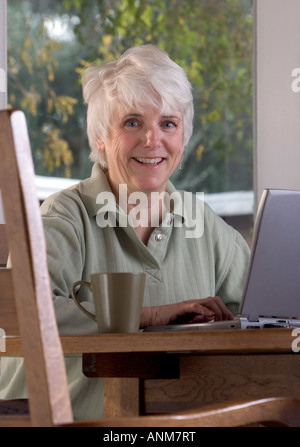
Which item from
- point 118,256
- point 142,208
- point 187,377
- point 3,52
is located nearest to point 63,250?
point 118,256

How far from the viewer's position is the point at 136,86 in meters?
2.25

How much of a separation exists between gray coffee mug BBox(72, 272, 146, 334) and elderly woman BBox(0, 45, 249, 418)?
57cm

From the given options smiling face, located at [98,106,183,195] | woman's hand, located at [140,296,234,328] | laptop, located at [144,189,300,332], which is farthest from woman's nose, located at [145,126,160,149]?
laptop, located at [144,189,300,332]

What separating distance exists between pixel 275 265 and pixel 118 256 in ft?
2.32

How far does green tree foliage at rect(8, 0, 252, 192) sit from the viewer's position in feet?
8.50

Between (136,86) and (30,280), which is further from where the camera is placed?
(136,86)

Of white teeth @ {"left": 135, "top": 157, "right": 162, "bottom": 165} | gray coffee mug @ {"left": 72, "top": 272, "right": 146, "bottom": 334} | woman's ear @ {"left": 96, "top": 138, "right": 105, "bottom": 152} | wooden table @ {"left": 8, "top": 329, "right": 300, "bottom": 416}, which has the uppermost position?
woman's ear @ {"left": 96, "top": 138, "right": 105, "bottom": 152}

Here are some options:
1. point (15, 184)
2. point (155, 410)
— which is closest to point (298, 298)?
point (155, 410)

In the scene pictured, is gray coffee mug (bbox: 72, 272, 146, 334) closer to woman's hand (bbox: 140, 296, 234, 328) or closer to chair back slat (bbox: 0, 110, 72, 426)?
woman's hand (bbox: 140, 296, 234, 328)

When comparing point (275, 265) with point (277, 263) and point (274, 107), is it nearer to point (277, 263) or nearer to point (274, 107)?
point (277, 263)

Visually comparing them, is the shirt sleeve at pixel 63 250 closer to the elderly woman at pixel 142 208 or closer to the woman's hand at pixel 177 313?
the elderly woman at pixel 142 208

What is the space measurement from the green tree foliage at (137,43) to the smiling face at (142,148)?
33 centimetres

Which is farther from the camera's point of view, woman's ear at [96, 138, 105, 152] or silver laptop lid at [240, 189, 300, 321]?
woman's ear at [96, 138, 105, 152]

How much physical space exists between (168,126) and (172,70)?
0.52ft
